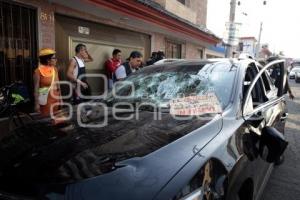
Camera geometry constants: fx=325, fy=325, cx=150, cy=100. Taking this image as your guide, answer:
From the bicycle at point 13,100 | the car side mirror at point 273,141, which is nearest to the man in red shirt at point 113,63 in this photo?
the bicycle at point 13,100

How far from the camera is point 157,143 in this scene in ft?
6.62

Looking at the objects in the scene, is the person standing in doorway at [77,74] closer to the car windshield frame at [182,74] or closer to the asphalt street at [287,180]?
the car windshield frame at [182,74]

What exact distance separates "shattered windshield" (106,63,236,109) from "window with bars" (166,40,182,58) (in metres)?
8.73

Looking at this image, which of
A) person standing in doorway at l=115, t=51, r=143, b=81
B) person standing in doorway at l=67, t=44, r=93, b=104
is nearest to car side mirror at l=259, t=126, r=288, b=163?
person standing in doorway at l=67, t=44, r=93, b=104

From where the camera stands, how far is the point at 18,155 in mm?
1961

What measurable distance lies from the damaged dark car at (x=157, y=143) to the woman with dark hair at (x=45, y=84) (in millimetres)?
1514

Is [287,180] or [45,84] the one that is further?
[45,84]

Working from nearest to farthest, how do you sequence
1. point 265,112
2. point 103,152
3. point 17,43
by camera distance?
point 103,152 < point 265,112 < point 17,43

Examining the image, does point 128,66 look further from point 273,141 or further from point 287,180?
point 273,141

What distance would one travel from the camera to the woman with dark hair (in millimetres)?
4664

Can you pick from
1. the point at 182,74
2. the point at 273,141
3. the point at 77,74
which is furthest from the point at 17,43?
the point at 273,141

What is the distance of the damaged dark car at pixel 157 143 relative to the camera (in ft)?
5.34

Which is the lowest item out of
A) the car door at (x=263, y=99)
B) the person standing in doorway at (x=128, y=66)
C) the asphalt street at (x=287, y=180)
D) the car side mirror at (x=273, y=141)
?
the asphalt street at (x=287, y=180)

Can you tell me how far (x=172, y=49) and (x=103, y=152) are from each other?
1127 centimetres
